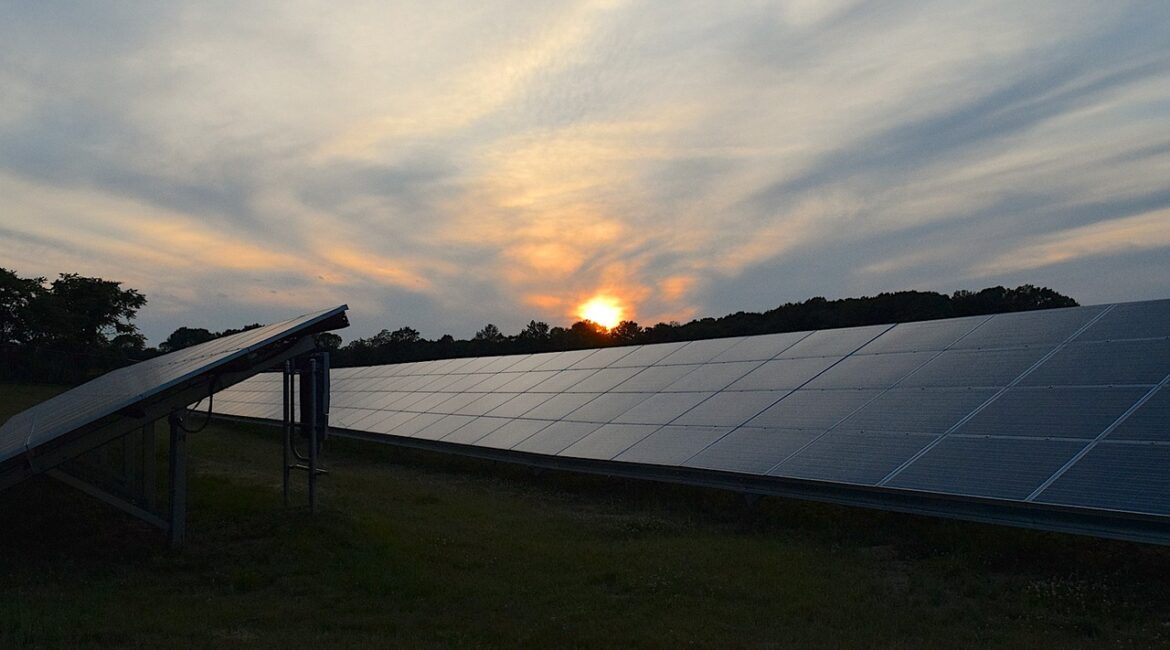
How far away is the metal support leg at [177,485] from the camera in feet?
39.7

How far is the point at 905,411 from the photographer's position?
13.7m

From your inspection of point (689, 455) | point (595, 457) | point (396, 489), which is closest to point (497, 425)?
point (396, 489)

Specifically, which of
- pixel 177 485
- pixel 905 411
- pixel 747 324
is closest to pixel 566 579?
pixel 177 485

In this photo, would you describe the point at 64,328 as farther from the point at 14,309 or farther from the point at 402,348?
the point at 402,348

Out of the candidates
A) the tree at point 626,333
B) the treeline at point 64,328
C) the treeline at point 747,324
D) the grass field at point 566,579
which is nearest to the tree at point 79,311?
the treeline at point 64,328

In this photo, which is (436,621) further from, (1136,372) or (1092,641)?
(1136,372)

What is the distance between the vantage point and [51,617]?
8.50 m

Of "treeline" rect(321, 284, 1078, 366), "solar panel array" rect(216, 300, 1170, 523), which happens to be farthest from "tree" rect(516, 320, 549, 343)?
"solar panel array" rect(216, 300, 1170, 523)

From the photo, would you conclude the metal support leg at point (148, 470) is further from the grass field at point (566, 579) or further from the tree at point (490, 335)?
the tree at point (490, 335)

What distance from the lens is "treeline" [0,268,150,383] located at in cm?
6266

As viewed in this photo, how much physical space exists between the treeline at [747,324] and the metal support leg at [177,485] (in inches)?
873

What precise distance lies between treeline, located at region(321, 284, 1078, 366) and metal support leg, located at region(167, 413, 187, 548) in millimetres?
22186

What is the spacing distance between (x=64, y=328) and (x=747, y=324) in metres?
52.5

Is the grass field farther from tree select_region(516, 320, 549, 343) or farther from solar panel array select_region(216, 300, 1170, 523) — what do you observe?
tree select_region(516, 320, 549, 343)
